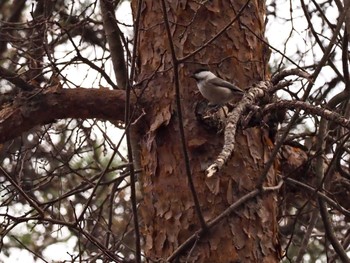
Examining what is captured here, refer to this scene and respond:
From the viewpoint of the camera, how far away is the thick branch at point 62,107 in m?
2.46

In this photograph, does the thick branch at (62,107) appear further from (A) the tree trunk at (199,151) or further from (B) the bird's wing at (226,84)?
(B) the bird's wing at (226,84)

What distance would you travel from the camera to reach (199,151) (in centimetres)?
232

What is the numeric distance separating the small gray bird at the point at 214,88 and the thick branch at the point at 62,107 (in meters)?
0.29

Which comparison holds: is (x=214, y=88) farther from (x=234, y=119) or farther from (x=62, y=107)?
(x=62, y=107)

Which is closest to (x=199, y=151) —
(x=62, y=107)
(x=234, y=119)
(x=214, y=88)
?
(x=214, y=88)

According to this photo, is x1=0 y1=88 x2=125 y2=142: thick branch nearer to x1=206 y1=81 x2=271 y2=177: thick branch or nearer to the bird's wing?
the bird's wing

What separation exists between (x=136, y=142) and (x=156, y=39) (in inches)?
15.5

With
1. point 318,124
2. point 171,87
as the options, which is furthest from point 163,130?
point 318,124

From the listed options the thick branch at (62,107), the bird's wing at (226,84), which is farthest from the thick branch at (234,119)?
the thick branch at (62,107)

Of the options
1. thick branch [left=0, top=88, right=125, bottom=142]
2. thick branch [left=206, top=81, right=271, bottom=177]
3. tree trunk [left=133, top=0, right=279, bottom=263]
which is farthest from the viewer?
thick branch [left=0, top=88, right=125, bottom=142]

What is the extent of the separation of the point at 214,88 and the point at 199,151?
0.23 meters

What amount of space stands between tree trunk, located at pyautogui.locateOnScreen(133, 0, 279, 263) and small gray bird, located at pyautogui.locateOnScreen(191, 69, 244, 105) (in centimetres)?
4

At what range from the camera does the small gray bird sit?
2.24 m

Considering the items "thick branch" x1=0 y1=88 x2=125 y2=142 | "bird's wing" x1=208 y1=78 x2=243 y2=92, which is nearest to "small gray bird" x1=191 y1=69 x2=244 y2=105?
"bird's wing" x1=208 y1=78 x2=243 y2=92
